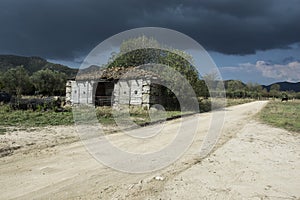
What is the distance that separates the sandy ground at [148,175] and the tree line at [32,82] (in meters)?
45.7

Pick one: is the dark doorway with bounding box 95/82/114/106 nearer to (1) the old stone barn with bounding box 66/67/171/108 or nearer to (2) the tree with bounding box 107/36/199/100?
(1) the old stone barn with bounding box 66/67/171/108

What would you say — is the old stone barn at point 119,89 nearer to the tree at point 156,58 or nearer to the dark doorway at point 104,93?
the dark doorway at point 104,93

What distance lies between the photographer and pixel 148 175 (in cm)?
556

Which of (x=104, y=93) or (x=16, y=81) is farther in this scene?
(x=16, y=81)

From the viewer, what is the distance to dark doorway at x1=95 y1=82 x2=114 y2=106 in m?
25.9

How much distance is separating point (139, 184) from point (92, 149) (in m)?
3.15

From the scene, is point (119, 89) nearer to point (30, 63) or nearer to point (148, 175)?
point (148, 175)

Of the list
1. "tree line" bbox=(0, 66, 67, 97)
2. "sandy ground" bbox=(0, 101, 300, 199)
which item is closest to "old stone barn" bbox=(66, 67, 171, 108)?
"sandy ground" bbox=(0, 101, 300, 199)

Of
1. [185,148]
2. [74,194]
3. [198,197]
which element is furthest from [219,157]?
[74,194]

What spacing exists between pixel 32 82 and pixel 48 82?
12.1 ft

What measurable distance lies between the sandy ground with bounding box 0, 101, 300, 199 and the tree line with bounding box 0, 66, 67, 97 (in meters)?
45.7

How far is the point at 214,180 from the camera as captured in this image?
209 inches

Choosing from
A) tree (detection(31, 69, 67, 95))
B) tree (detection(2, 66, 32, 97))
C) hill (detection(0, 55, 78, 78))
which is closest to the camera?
tree (detection(2, 66, 32, 97))

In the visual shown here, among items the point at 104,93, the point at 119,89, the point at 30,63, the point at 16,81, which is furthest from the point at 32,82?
the point at 30,63
